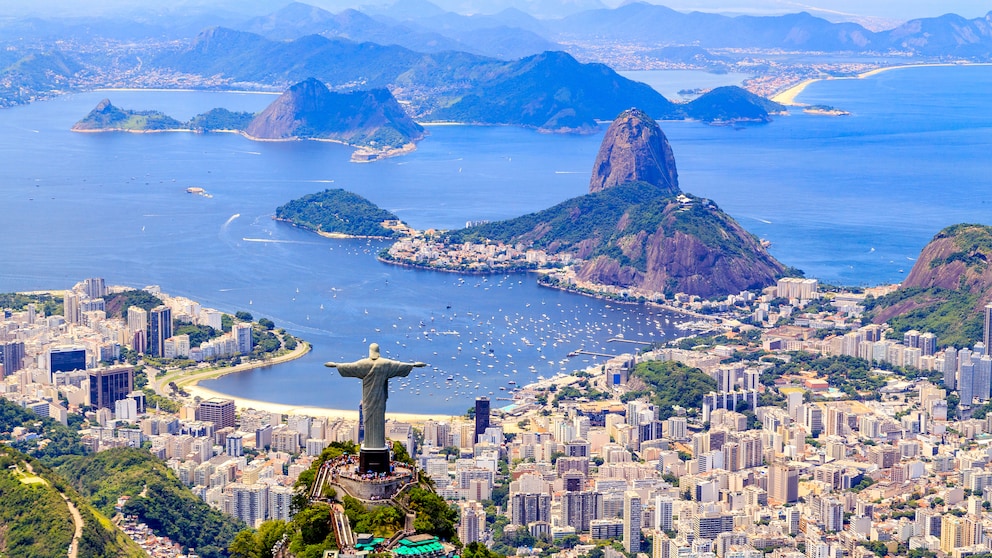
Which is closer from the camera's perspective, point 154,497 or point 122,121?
point 154,497

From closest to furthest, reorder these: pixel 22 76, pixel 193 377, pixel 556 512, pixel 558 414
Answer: pixel 556 512 < pixel 558 414 < pixel 193 377 < pixel 22 76

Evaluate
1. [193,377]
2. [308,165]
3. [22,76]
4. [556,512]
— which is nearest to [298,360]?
[193,377]

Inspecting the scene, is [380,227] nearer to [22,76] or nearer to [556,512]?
[556,512]

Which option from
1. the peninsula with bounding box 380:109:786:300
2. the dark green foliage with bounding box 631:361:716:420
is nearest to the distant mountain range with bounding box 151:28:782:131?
the peninsula with bounding box 380:109:786:300

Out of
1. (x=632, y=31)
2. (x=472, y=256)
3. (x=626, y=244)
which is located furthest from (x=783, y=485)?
(x=632, y=31)

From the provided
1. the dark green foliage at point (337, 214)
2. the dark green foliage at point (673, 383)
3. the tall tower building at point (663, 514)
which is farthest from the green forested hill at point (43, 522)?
Answer: the dark green foliage at point (337, 214)

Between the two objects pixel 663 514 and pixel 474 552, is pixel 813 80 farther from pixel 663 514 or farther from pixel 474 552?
pixel 474 552

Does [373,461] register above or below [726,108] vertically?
below
